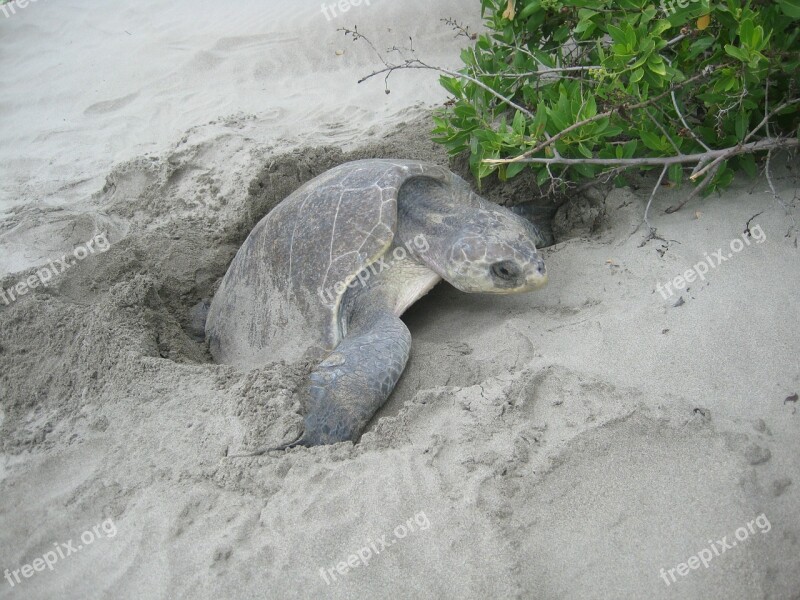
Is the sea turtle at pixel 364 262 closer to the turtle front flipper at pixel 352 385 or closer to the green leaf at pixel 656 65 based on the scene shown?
the turtle front flipper at pixel 352 385

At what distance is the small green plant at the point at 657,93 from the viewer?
1916 mm

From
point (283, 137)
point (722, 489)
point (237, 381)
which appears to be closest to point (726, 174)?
point (722, 489)

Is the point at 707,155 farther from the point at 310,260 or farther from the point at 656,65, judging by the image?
the point at 310,260

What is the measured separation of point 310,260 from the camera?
2344 mm

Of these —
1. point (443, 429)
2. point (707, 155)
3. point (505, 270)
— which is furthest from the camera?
point (505, 270)

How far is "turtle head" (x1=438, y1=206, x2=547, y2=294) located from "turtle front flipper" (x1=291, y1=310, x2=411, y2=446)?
374 mm

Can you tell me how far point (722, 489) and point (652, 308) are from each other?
74 cm

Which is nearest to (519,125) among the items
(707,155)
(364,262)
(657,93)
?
(657,93)

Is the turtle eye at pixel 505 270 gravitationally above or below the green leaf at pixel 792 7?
below

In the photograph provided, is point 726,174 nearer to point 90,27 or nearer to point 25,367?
point 25,367

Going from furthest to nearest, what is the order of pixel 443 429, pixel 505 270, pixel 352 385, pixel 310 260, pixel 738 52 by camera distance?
1. pixel 310 260
2. pixel 505 270
3. pixel 352 385
4. pixel 738 52
5. pixel 443 429

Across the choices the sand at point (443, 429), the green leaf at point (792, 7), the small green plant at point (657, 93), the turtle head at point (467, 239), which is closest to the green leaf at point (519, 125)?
the small green plant at point (657, 93)

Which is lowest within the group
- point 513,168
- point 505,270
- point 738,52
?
point 505,270

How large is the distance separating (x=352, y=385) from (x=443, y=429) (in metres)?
0.38
